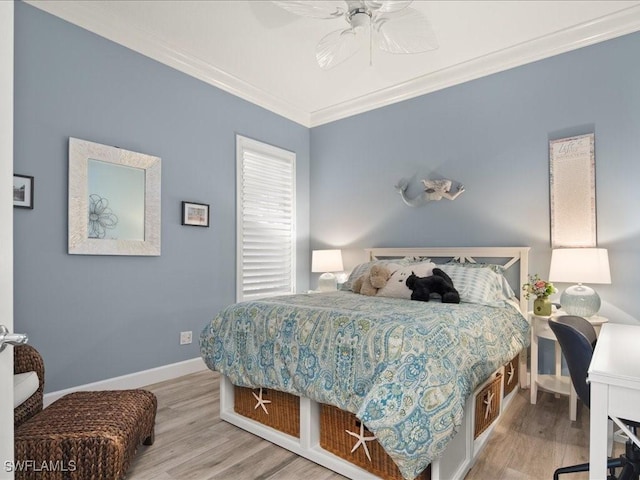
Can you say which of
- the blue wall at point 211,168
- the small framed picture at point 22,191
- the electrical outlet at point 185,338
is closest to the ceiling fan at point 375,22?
the blue wall at point 211,168

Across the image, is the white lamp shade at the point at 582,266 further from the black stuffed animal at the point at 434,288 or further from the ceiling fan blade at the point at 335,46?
the ceiling fan blade at the point at 335,46

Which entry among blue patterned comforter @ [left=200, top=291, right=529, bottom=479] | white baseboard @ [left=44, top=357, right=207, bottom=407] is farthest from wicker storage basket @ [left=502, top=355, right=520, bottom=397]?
white baseboard @ [left=44, top=357, right=207, bottom=407]

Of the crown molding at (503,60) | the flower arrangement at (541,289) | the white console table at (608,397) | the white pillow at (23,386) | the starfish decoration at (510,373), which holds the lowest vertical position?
the starfish decoration at (510,373)

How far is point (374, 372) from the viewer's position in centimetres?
167

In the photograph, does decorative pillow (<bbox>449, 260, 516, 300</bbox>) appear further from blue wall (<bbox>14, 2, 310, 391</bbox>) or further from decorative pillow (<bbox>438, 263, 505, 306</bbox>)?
blue wall (<bbox>14, 2, 310, 391</bbox>)

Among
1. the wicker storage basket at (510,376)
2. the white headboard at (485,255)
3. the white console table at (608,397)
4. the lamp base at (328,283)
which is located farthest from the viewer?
the lamp base at (328,283)

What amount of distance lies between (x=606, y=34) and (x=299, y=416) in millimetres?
3517

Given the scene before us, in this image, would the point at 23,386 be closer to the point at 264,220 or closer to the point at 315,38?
the point at 264,220

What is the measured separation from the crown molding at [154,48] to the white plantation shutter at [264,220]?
1.64 feet

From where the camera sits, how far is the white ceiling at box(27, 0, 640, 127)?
8.79 ft

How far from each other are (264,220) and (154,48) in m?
1.92

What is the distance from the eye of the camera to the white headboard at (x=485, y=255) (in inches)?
122

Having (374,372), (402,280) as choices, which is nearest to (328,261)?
(402,280)

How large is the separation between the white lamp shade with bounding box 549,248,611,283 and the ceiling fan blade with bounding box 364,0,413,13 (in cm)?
202
